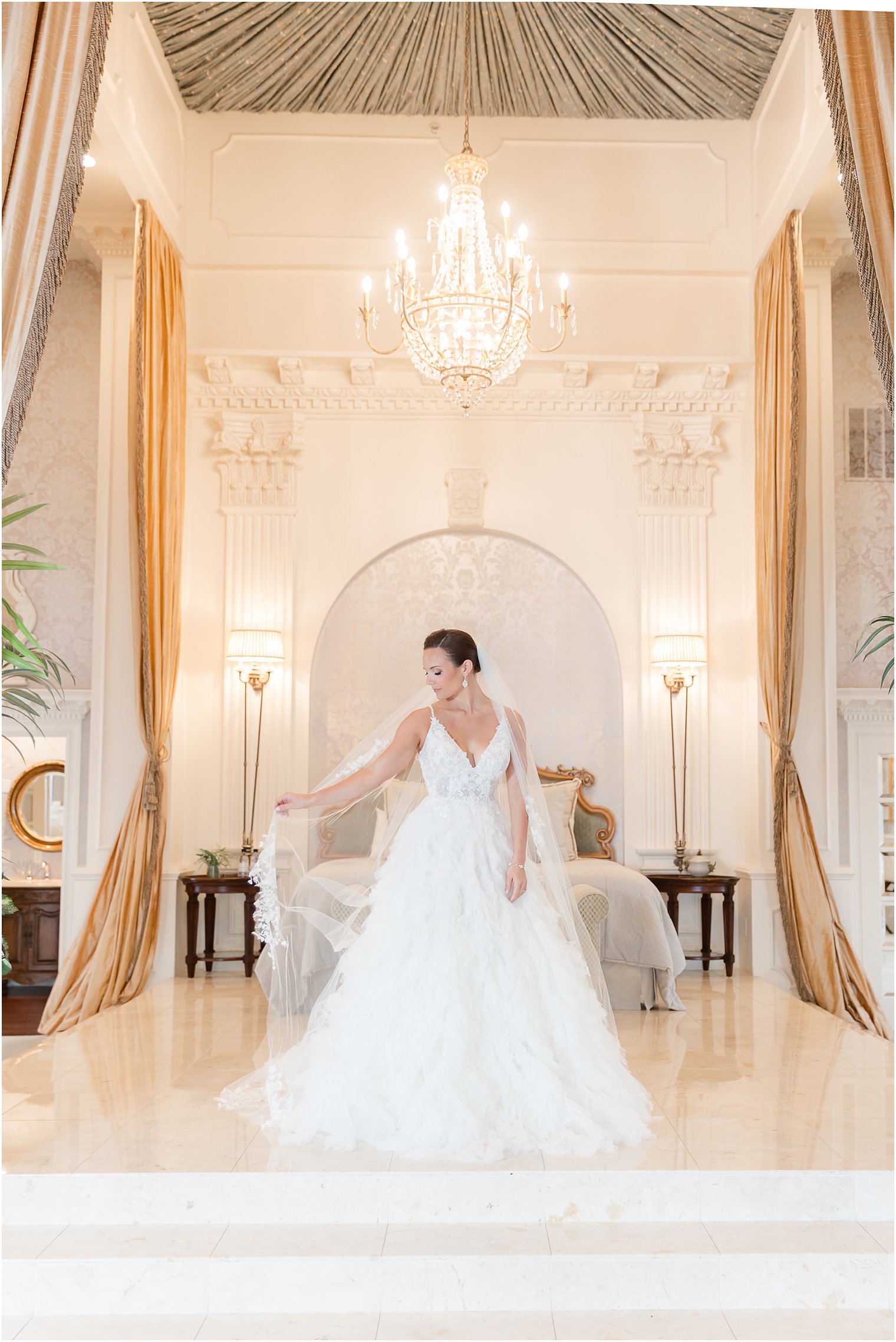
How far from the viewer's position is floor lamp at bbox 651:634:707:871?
7781mm

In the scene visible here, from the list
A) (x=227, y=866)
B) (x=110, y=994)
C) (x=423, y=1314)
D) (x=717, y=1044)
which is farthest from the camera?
(x=227, y=866)

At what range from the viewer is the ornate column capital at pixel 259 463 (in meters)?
8.02

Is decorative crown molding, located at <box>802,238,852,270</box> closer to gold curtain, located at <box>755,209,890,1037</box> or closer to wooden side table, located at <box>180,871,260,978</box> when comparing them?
gold curtain, located at <box>755,209,890,1037</box>

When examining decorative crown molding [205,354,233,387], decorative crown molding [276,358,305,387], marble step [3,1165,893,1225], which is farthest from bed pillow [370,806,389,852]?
decorative crown molding [205,354,233,387]

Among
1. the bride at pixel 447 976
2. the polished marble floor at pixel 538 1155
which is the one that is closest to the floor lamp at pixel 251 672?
the polished marble floor at pixel 538 1155

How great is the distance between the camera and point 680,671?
7824mm

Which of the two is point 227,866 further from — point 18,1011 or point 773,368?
point 773,368

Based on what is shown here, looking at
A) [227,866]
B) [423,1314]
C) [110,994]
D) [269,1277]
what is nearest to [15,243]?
[269,1277]

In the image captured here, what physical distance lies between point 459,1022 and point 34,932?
4964 millimetres

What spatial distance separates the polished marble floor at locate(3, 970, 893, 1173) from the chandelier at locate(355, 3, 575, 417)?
3343mm

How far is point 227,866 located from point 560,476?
3603 mm

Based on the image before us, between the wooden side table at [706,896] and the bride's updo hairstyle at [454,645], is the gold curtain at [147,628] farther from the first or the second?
the wooden side table at [706,896]

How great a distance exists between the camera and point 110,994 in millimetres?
6383

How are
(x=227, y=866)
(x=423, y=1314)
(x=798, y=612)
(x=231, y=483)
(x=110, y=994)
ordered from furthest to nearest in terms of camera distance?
(x=231, y=483)
(x=227, y=866)
(x=798, y=612)
(x=110, y=994)
(x=423, y=1314)
